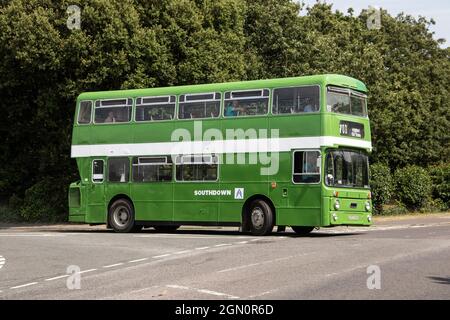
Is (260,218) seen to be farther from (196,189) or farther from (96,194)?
(96,194)

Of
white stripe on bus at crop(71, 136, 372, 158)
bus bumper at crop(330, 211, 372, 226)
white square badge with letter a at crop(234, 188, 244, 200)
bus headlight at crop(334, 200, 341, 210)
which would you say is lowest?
bus bumper at crop(330, 211, 372, 226)

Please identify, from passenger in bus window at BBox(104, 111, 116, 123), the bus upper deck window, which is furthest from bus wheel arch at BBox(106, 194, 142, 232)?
the bus upper deck window

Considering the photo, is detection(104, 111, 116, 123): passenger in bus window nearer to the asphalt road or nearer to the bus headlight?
the asphalt road

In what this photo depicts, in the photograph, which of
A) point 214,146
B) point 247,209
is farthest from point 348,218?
point 214,146

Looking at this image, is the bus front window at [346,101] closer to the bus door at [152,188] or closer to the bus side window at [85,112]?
the bus door at [152,188]

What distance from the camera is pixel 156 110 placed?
86.2 feet

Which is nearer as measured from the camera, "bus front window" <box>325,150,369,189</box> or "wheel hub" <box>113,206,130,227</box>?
"bus front window" <box>325,150,369,189</box>

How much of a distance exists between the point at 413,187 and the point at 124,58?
604 inches

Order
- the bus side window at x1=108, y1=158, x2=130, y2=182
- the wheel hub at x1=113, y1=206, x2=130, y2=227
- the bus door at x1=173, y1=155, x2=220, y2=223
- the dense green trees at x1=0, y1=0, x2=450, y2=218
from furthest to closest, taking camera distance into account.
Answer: the dense green trees at x1=0, y1=0, x2=450, y2=218
the wheel hub at x1=113, y1=206, x2=130, y2=227
the bus side window at x1=108, y1=158, x2=130, y2=182
the bus door at x1=173, y1=155, x2=220, y2=223

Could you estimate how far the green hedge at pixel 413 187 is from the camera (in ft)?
130

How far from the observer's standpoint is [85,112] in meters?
27.8

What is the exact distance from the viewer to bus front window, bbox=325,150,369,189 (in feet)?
76.0

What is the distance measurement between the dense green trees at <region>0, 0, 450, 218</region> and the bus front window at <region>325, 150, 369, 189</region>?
1142 centimetres

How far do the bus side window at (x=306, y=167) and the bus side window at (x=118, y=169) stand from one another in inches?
241
